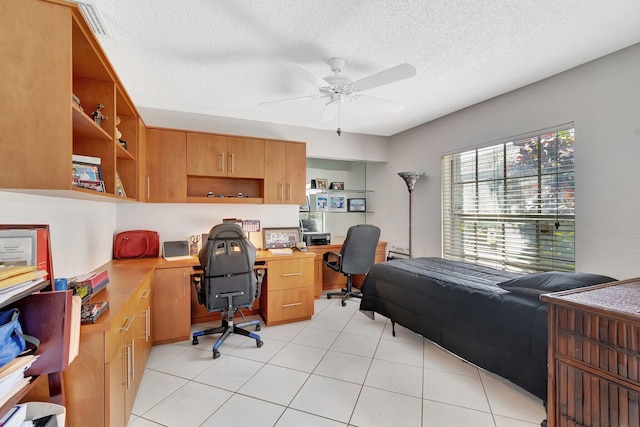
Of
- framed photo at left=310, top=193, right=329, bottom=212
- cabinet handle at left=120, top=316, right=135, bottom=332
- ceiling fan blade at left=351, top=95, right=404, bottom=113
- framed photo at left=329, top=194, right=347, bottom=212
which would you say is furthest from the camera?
framed photo at left=329, top=194, right=347, bottom=212

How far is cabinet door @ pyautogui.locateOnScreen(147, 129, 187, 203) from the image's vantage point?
Result: 308cm

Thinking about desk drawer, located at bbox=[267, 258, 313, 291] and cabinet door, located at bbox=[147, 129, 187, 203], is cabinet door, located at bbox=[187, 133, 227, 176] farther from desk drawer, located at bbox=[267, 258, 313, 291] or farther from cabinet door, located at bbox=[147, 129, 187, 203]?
desk drawer, located at bbox=[267, 258, 313, 291]

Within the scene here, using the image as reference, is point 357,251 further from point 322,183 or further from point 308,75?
point 308,75

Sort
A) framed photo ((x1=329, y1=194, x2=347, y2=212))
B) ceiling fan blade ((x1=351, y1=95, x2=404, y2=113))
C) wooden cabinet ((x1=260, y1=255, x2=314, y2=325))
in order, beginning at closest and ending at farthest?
ceiling fan blade ((x1=351, y1=95, x2=404, y2=113)), wooden cabinet ((x1=260, y1=255, x2=314, y2=325)), framed photo ((x1=329, y1=194, x2=347, y2=212))

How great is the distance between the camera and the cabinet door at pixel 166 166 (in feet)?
10.1

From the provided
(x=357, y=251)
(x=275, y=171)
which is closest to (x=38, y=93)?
(x=275, y=171)

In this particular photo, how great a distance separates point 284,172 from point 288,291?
5.01ft

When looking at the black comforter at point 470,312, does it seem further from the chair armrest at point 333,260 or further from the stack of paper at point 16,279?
the stack of paper at point 16,279

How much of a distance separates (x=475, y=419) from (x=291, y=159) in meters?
3.13

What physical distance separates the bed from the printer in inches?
57.1

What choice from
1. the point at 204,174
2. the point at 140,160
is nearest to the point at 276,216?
the point at 204,174

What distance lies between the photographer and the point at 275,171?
3.61 meters

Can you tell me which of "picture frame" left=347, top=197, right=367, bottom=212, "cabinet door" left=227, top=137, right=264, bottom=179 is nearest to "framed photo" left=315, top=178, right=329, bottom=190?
"picture frame" left=347, top=197, right=367, bottom=212

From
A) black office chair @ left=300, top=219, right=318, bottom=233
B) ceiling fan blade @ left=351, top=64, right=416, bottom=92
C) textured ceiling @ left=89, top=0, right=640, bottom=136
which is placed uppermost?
textured ceiling @ left=89, top=0, right=640, bottom=136
